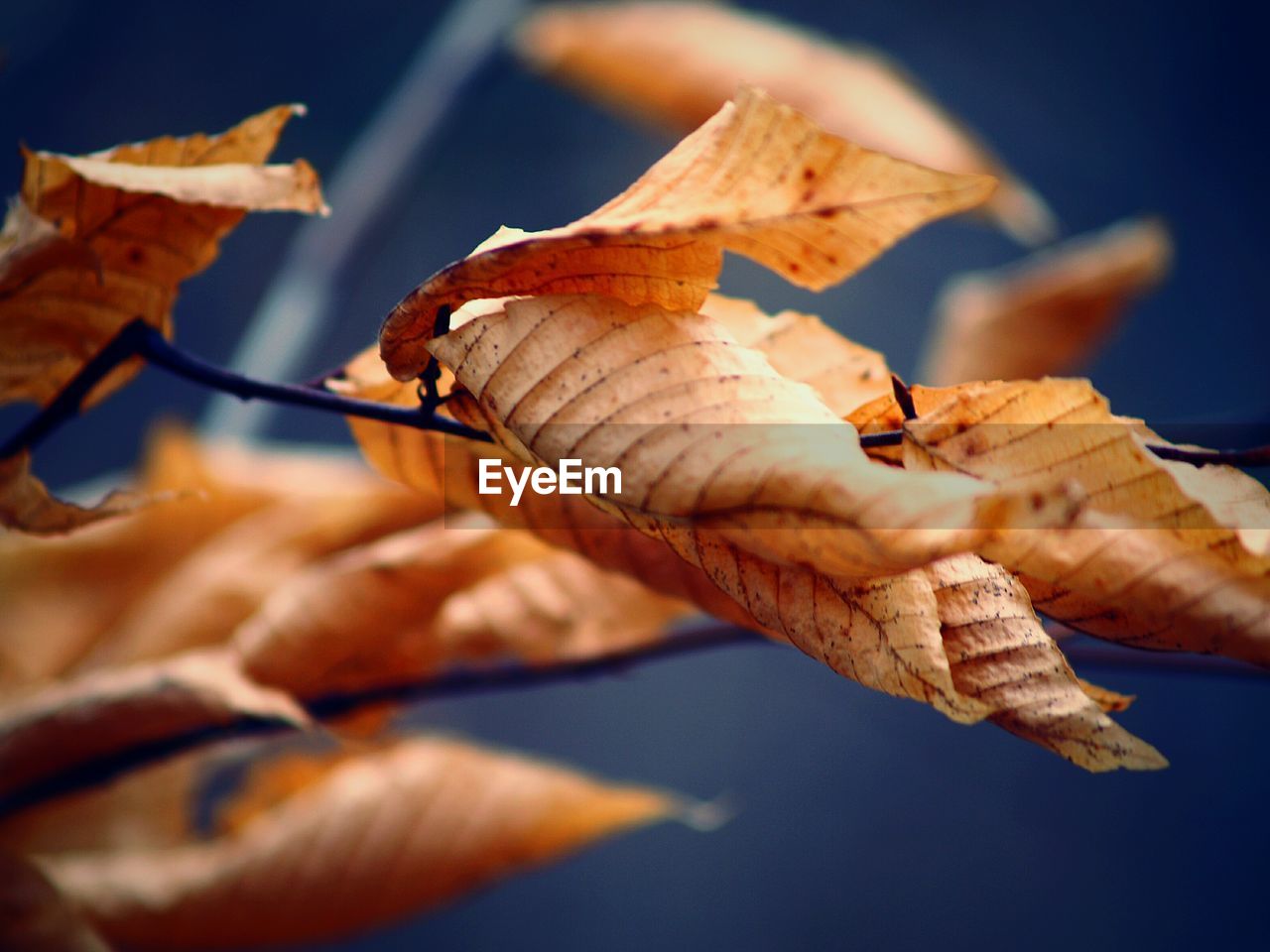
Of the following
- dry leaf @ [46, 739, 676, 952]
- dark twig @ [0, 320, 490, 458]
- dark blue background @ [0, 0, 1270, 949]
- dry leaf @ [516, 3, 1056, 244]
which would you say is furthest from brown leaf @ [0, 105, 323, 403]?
dark blue background @ [0, 0, 1270, 949]

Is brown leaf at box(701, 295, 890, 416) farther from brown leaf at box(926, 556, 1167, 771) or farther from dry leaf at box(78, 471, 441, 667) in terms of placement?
dry leaf at box(78, 471, 441, 667)

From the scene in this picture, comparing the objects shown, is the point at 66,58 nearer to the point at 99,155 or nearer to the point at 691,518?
the point at 99,155

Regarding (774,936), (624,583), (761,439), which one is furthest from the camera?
(774,936)

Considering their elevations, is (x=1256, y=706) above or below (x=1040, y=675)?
below

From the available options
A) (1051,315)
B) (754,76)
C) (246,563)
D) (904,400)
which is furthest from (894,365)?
(904,400)

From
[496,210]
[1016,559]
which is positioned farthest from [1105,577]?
[496,210]
